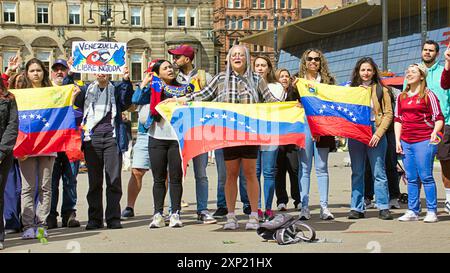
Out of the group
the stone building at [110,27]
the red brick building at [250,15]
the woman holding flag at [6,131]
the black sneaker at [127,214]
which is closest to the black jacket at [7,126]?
the woman holding flag at [6,131]

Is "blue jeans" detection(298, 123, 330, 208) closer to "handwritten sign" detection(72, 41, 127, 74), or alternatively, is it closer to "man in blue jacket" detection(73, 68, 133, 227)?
"man in blue jacket" detection(73, 68, 133, 227)

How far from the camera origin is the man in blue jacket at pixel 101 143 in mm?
10469

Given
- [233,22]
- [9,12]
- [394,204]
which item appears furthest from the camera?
[233,22]

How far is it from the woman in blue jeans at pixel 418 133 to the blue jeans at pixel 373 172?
1.11 ft

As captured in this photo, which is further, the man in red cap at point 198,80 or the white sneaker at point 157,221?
the man in red cap at point 198,80

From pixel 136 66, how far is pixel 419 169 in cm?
7680

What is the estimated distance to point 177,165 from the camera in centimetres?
1039

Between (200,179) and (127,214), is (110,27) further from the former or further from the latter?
(200,179)

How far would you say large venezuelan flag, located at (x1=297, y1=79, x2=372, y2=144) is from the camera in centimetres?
1081

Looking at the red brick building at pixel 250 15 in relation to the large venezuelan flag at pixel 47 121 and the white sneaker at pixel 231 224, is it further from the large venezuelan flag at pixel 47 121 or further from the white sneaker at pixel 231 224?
the white sneaker at pixel 231 224

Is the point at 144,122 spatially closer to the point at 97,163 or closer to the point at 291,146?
the point at 97,163

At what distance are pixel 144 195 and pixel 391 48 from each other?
55.0 meters

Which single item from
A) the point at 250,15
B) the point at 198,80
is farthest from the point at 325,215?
the point at 250,15

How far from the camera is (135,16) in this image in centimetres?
8444
